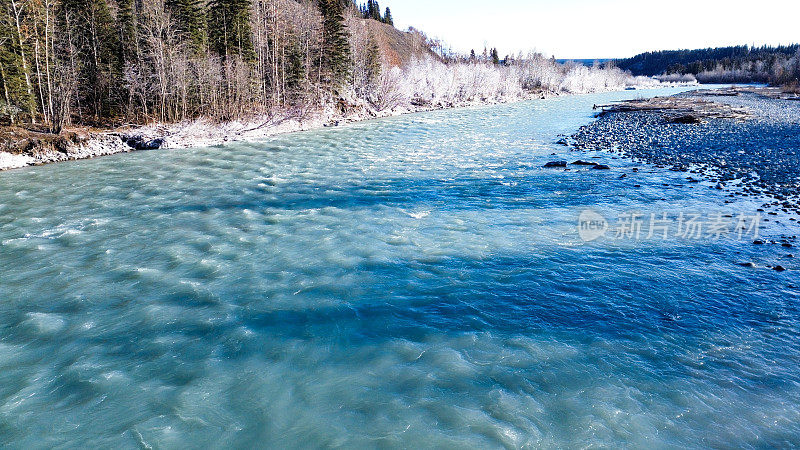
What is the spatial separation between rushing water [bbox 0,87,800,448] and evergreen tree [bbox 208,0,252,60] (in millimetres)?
35319

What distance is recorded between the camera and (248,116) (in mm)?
40031

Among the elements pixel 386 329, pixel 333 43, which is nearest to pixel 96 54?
pixel 333 43

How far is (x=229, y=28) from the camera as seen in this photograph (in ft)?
149

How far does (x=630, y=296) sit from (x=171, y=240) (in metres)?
11.8

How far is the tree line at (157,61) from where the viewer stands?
30.8 m

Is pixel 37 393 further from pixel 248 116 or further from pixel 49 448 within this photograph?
pixel 248 116

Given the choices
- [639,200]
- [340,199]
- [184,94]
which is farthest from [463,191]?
[184,94]

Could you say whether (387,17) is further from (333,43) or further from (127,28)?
(127,28)

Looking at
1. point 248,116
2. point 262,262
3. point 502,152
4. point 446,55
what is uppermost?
point 446,55

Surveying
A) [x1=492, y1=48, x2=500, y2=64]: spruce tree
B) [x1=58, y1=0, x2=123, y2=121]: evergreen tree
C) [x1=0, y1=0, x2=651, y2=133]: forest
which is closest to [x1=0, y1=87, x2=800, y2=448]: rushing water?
[x1=0, y1=0, x2=651, y2=133]: forest

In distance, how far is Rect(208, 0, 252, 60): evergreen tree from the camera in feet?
148

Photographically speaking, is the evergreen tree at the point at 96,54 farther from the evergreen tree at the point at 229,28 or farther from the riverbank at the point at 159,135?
the evergreen tree at the point at 229,28

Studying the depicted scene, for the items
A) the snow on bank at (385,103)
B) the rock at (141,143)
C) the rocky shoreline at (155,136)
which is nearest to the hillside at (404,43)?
the snow on bank at (385,103)

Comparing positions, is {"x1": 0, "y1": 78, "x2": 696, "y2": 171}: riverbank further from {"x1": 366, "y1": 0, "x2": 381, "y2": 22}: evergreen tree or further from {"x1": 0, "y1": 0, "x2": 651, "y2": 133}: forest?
{"x1": 366, "y1": 0, "x2": 381, "y2": 22}: evergreen tree
